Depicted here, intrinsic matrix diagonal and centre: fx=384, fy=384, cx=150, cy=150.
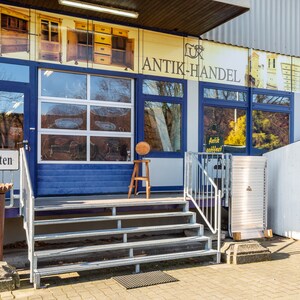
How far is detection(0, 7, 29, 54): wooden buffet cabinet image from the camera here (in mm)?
6195

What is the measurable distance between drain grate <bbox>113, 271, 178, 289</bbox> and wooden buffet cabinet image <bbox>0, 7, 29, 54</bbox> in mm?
4013

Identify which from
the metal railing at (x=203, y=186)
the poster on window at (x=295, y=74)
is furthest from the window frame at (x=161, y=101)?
the poster on window at (x=295, y=74)

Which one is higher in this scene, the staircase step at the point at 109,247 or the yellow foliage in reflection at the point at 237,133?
the yellow foliage in reflection at the point at 237,133

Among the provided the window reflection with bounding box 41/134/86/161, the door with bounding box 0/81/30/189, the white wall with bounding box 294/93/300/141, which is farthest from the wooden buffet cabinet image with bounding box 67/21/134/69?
the white wall with bounding box 294/93/300/141

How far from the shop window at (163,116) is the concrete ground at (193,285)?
2639 mm

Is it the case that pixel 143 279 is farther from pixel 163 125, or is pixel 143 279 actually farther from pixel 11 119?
pixel 163 125

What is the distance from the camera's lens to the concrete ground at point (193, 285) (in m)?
4.28

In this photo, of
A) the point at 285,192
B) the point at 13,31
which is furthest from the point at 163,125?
the point at 13,31

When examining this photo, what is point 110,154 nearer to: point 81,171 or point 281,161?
point 81,171

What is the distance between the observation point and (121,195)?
275 inches

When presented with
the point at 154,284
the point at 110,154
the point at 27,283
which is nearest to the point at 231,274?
the point at 154,284

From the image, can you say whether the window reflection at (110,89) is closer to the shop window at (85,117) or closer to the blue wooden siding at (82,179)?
the shop window at (85,117)

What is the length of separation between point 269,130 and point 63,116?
4764mm

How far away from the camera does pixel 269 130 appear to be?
884cm
